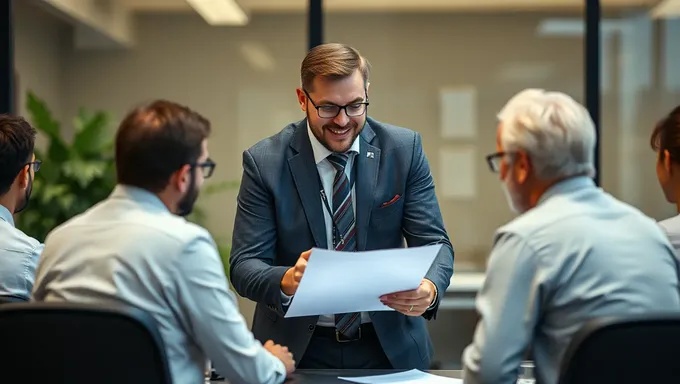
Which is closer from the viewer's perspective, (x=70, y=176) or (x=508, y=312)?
(x=508, y=312)

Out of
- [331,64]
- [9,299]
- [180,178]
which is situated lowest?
[9,299]

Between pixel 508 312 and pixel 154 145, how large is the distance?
0.80 metres

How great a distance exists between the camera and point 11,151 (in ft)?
8.59

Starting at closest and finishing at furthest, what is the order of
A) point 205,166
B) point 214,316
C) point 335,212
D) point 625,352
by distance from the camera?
1. point 625,352
2. point 214,316
3. point 205,166
4. point 335,212

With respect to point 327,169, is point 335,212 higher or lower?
lower

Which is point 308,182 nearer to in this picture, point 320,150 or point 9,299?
point 320,150

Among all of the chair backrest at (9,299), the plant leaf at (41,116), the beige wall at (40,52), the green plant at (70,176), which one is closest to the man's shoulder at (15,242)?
the chair backrest at (9,299)

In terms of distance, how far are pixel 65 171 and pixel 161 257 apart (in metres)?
3.72

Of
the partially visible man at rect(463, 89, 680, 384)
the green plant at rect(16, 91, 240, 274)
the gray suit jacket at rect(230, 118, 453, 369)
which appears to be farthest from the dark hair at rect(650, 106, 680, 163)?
the green plant at rect(16, 91, 240, 274)

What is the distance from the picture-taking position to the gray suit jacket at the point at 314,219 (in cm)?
263

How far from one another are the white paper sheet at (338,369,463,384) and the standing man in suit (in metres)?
0.18

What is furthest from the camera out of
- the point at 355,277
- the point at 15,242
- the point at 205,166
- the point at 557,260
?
the point at 15,242

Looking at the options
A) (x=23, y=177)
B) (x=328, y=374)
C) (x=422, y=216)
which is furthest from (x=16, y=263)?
(x=422, y=216)

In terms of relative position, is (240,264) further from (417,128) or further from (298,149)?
(417,128)
